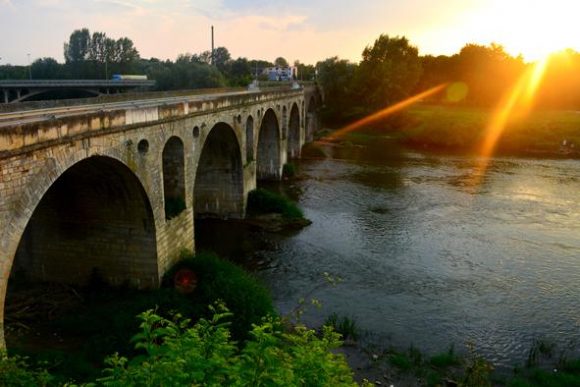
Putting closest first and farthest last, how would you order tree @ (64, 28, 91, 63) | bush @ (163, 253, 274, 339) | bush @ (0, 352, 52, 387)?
bush @ (0, 352, 52, 387), bush @ (163, 253, 274, 339), tree @ (64, 28, 91, 63)

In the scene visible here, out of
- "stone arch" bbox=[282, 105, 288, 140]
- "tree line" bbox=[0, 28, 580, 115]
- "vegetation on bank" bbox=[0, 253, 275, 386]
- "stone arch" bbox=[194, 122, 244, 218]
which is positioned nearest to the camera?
"vegetation on bank" bbox=[0, 253, 275, 386]

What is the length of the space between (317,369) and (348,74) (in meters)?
75.9

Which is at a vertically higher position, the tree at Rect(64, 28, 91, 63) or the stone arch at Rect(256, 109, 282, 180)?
the tree at Rect(64, 28, 91, 63)

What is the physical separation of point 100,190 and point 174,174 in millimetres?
3788

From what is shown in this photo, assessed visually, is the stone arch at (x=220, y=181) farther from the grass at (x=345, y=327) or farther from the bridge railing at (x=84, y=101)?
the grass at (x=345, y=327)

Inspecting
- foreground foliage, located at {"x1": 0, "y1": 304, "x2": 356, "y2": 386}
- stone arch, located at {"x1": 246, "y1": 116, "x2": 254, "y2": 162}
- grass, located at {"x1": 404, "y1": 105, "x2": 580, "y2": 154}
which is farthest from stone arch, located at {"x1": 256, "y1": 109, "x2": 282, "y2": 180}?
foreground foliage, located at {"x1": 0, "y1": 304, "x2": 356, "y2": 386}

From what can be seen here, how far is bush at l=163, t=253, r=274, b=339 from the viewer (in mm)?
15430

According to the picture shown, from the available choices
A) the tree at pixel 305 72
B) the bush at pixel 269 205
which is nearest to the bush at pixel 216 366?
the bush at pixel 269 205

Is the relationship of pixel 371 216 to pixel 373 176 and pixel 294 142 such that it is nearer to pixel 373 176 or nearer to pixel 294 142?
pixel 373 176

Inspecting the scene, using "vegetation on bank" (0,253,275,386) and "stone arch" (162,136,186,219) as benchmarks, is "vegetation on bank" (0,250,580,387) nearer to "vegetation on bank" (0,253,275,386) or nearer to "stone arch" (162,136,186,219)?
"vegetation on bank" (0,253,275,386)

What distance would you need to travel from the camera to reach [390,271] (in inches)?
856

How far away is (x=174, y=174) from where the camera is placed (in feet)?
65.3

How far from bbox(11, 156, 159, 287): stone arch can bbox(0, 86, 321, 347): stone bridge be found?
0.03 metres

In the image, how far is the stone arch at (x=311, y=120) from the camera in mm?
64188
